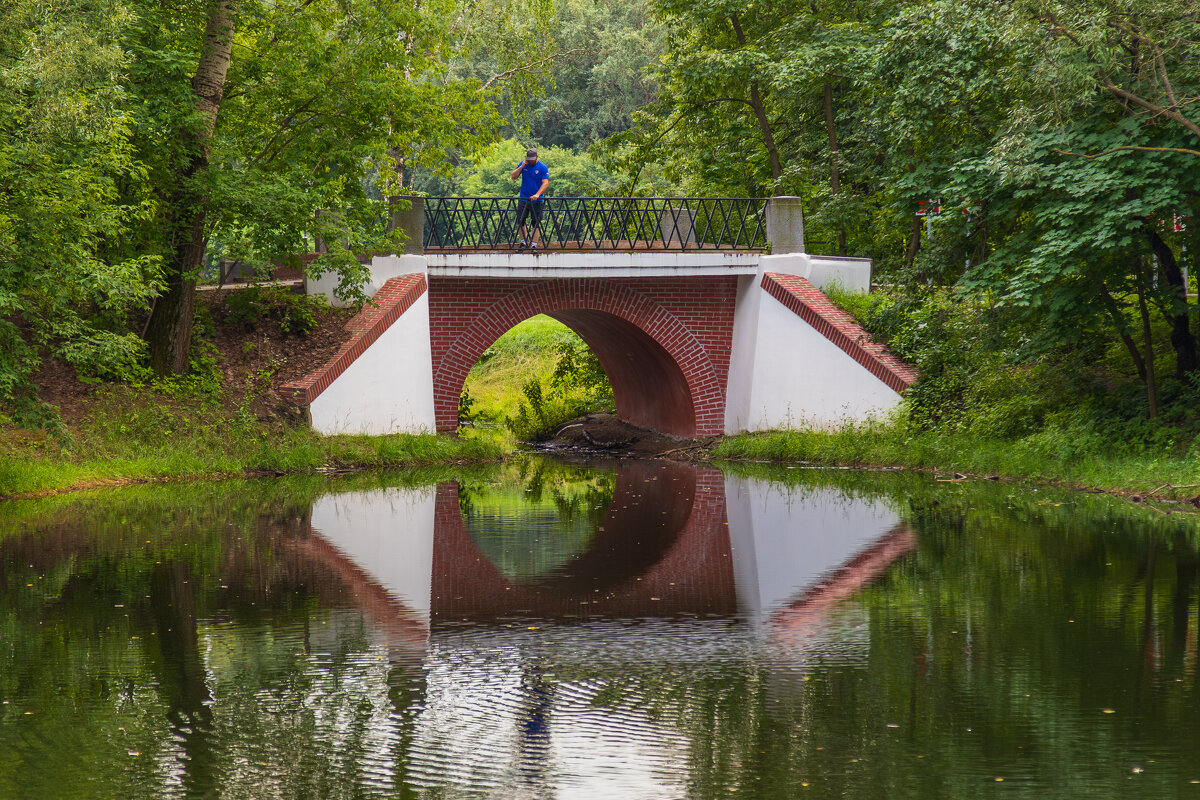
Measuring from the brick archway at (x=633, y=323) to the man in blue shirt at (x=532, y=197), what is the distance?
2.43 feet

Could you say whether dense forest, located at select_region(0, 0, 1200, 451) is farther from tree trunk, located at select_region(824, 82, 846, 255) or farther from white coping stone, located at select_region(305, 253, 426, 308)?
white coping stone, located at select_region(305, 253, 426, 308)

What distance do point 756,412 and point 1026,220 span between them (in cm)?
557

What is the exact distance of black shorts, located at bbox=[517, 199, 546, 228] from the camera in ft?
62.8

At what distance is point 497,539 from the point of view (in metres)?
10.8

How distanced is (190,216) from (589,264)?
592 centimetres

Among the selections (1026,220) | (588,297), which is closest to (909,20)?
(1026,220)

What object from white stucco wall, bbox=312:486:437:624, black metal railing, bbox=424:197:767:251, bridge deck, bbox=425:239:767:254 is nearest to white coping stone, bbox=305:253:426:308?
bridge deck, bbox=425:239:767:254

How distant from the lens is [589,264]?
19.3 metres

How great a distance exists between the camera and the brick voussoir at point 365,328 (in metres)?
17.2

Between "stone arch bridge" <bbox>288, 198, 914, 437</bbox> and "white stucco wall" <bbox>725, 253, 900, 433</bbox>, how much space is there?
2 cm

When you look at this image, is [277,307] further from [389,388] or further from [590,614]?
[590,614]

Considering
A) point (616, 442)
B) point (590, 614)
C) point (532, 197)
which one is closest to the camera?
point (590, 614)

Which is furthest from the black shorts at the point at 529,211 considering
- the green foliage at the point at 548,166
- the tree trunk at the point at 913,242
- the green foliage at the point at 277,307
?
the green foliage at the point at 548,166

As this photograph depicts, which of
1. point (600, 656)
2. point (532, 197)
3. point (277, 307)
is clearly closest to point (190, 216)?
point (277, 307)
